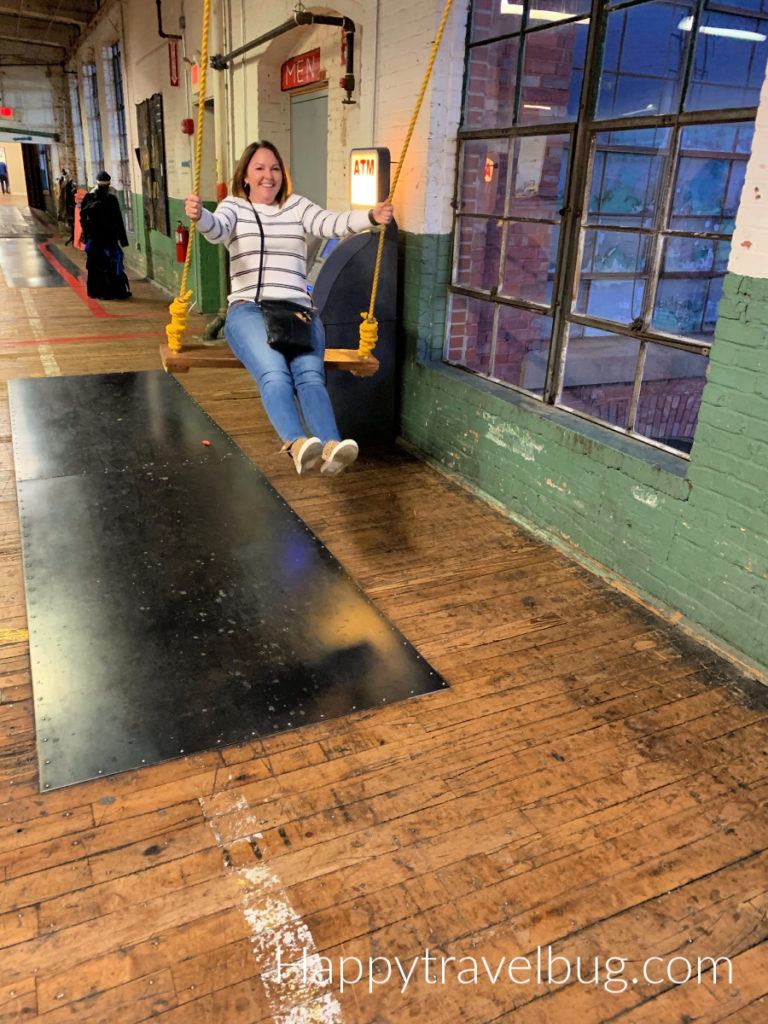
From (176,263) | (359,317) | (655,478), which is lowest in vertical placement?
(655,478)

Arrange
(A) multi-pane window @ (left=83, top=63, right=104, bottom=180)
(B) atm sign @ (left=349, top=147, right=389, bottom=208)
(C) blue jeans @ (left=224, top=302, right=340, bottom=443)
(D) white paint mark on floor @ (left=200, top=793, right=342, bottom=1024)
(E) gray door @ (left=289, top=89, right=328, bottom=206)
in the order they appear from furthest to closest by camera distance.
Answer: (A) multi-pane window @ (left=83, top=63, right=104, bottom=180) → (E) gray door @ (left=289, top=89, right=328, bottom=206) → (B) atm sign @ (left=349, top=147, right=389, bottom=208) → (C) blue jeans @ (left=224, top=302, right=340, bottom=443) → (D) white paint mark on floor @ (left=200, top=793, right=342, bottom=1024)

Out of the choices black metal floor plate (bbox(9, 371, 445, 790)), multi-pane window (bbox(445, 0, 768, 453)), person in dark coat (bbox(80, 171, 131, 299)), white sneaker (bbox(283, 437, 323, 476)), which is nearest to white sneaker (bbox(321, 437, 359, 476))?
white sneaker (bbox(283, 437, 323, 476))

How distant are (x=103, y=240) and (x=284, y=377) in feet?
24.8

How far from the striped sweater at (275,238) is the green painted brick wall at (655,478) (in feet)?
3.00

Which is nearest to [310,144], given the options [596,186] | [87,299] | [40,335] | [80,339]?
[80,339]

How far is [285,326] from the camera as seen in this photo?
11.0 feet

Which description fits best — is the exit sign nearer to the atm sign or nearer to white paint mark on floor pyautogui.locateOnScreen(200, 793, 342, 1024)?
the atm sign

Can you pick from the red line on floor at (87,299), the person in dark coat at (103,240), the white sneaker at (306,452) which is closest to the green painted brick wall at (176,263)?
the red line on floor at (87,299)

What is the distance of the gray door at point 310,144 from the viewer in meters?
6.07

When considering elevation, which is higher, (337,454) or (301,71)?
(301,71)

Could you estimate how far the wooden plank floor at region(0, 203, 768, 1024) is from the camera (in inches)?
63.2

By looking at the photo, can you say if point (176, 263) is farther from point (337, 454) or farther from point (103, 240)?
point (337, 454)

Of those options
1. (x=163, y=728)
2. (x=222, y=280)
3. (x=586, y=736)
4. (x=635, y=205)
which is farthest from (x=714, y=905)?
(x=222, y=280)
